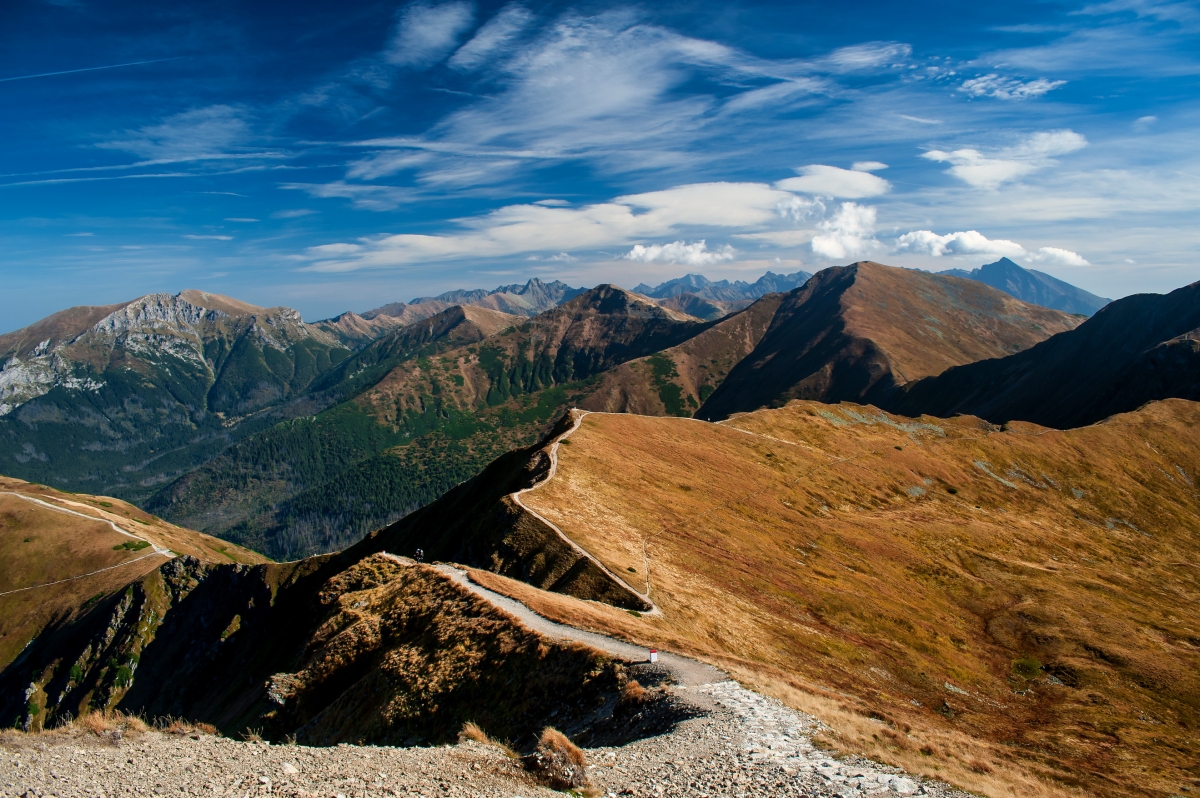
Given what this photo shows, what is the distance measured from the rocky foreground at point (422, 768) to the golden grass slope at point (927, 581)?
377 centimetres

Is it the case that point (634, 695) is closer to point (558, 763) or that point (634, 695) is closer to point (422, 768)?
point (558, 763)

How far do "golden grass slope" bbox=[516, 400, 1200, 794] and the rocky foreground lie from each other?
12.4 feet

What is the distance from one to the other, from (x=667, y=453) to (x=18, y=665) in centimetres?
18361

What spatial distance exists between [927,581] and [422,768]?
3256 inches

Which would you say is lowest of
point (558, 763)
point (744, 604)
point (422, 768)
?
point (744, 604)

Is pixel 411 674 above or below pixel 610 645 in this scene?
below

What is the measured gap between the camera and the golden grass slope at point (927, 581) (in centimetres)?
3878

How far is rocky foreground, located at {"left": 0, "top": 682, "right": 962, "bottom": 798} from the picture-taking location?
1955 centimetres

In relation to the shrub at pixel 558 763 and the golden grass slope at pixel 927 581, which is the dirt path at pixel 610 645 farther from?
the shrub at pixel 558 763

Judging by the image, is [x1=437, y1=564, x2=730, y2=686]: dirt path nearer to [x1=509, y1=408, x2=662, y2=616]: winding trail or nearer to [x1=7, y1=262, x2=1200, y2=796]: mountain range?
[x1=7, y1=262, x2=1200, y2=796]: mountain range

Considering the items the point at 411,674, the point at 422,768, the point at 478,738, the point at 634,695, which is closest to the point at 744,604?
the point at 634,695

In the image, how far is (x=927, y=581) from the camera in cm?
8394

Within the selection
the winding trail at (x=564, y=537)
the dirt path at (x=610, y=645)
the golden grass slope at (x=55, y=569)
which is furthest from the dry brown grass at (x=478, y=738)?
the golden grass slope at (x=55, y=569)

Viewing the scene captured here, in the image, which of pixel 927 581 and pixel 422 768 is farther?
pixel 927 581
